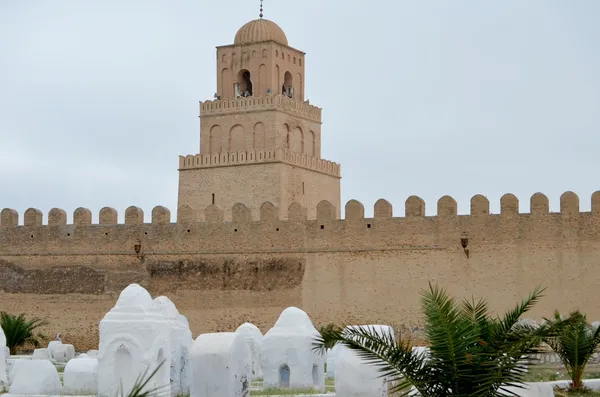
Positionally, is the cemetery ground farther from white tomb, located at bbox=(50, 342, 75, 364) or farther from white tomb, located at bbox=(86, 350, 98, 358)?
white tomb, located at bbox=(50, 342, 75, 364)

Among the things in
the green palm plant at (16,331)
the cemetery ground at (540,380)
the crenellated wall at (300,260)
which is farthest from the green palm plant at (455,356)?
the green palm plant at (16,331)

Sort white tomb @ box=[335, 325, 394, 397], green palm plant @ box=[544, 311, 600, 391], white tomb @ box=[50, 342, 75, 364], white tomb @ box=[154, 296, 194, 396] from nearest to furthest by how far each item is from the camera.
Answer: white tomb @ box=[335, 325, 394, 397] < green palm plant @ box=[544, 311, 600, 391] < white tomb @ box=[154, 296, 194, 396] < white tomb @ box=[50, 342, 75, 364]

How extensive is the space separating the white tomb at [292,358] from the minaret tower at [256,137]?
12309 mm

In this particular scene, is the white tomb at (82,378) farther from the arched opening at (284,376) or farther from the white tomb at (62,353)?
the white tomb at (62,353)

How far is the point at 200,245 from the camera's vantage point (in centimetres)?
2722

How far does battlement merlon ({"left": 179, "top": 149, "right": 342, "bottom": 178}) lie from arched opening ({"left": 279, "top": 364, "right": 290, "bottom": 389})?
42.8 feet

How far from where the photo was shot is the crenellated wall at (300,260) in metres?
24.5

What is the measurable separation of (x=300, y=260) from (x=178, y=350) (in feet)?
25.7

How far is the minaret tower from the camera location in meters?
32.1

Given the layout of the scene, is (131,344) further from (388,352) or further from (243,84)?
(243,84)

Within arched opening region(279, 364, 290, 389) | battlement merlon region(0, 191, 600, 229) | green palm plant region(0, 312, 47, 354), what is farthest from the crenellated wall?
arched opening region(279, 364, 290, 389)

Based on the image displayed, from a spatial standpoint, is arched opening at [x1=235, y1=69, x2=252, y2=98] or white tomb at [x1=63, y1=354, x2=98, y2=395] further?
arched opening at [x1=235, y1=69, x2=252, y2=98]

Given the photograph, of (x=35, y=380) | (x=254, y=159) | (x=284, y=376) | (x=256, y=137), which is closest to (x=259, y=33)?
(x=256, y=137)

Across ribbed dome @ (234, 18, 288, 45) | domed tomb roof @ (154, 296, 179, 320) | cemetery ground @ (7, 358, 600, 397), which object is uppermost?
ribbed dome @ (234, 18, 288, 45)
